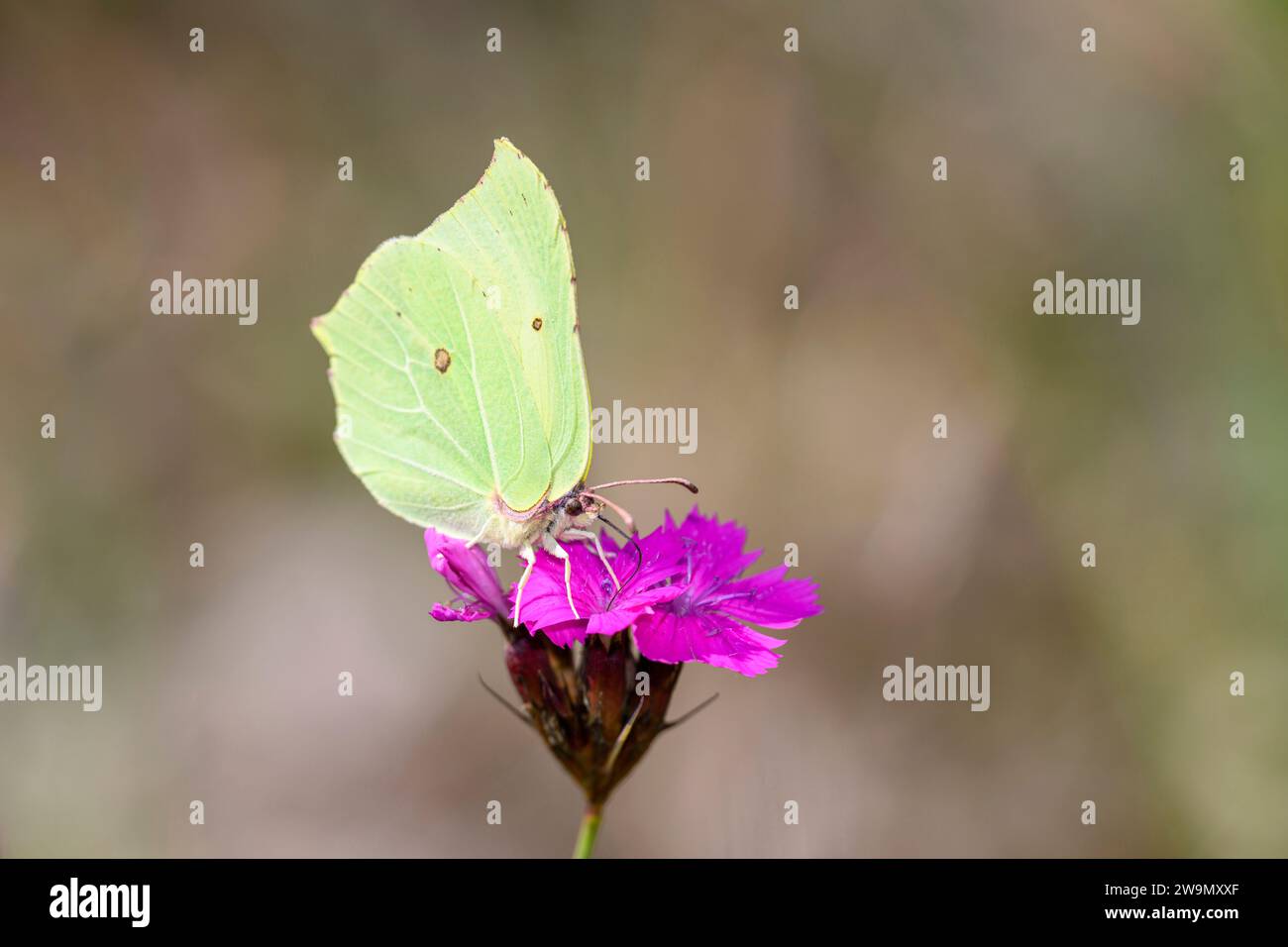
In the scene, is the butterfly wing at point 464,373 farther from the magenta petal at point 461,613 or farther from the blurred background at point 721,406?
the blurred background at point 721,406

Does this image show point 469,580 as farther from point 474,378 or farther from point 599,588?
point 474,378

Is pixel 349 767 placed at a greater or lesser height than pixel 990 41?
lesser

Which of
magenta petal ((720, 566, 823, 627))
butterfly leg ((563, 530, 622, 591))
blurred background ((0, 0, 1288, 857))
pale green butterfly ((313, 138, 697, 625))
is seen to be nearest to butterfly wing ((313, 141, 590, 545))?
pale green butterfly ((313, 138, 697, 625))

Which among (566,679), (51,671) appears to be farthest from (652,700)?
(51,671)

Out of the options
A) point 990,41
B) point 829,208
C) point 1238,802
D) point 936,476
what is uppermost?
point 990,41

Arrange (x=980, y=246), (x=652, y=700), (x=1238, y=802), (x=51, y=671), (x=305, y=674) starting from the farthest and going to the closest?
(x=980, y=246) → (x=305, y=674) → (x=51, y=671) → (x=1238, y=802) → (x=652, y=700)

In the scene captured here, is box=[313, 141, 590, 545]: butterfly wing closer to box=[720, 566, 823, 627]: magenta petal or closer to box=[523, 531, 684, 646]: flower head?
box=[523, 531, 684, 646]: flower head

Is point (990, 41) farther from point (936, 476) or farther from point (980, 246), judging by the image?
point (936, 476)
